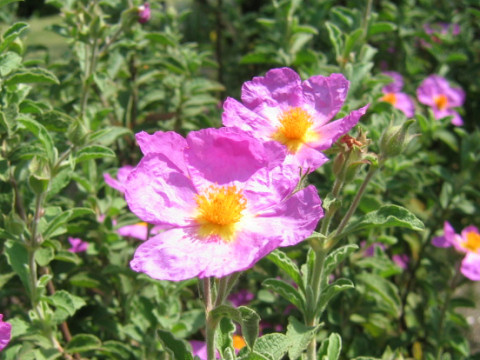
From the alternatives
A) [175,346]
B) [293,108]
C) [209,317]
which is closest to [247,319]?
[209,317]

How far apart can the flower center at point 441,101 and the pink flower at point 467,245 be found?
0.93 metres

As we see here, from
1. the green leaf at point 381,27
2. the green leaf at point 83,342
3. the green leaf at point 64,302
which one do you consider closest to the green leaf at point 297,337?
the green leaf at point 64,302

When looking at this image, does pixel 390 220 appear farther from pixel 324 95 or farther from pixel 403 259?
pixel 403 259

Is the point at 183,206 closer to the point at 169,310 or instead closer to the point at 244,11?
the point at 169,310

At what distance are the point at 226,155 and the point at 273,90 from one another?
1.17ft

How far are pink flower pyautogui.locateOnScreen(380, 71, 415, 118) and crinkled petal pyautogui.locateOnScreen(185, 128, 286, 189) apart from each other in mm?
2224

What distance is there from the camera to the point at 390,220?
4.85 ft

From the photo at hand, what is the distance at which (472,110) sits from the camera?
13.5 feet

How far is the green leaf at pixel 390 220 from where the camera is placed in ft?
4.80

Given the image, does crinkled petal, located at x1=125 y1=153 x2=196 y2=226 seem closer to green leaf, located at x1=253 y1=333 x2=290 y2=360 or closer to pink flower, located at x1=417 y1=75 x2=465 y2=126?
green leaf, located at x1=253 y1=333 x2=290 y2=360

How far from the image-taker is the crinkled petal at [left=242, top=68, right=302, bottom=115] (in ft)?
5.38

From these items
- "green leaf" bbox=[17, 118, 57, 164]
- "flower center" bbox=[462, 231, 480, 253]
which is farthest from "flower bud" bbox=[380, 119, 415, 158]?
"flower center" bbox=[462, 231, 480, 253]

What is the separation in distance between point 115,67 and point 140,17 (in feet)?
0.90

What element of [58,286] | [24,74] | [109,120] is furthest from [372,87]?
[58,286]
